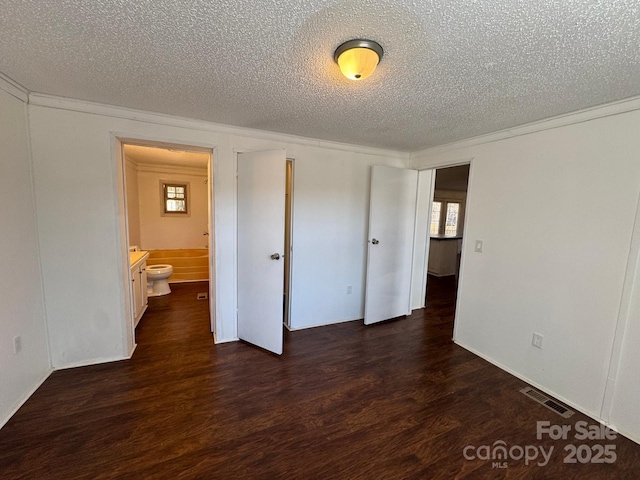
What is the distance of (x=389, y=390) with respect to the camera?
7.22ft

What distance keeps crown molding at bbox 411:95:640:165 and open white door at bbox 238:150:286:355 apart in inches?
76.8

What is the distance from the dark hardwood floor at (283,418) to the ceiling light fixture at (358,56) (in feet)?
6.98

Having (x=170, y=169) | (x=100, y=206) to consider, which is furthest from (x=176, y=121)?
(x=170, y=169)

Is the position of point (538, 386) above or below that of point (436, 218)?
below

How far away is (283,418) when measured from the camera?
6.12ft

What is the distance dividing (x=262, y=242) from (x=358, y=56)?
180 cm

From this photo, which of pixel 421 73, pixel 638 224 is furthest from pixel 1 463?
pixel 638 224

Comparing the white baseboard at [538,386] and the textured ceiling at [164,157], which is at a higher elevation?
the textured ceiling at [164,157]

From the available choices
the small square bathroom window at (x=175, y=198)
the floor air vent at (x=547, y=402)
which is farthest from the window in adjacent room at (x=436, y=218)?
the small square bathroom window at (x=175, y=198)

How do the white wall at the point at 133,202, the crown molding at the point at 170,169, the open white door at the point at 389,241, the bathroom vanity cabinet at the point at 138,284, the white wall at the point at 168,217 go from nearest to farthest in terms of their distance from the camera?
the bathroom vanity cabinet at the point at 138,284 < the open white door at the point at 389,241 < the white wall at the point at 133,202 < the crown molding at the point at 170,169 < the white wall at the point at 168,217

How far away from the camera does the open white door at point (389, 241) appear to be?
3311 millimetres

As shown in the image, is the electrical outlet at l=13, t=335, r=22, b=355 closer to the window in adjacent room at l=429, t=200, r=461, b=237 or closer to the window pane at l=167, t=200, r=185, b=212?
the window pane at l=167, t=200, r=185, b=212
